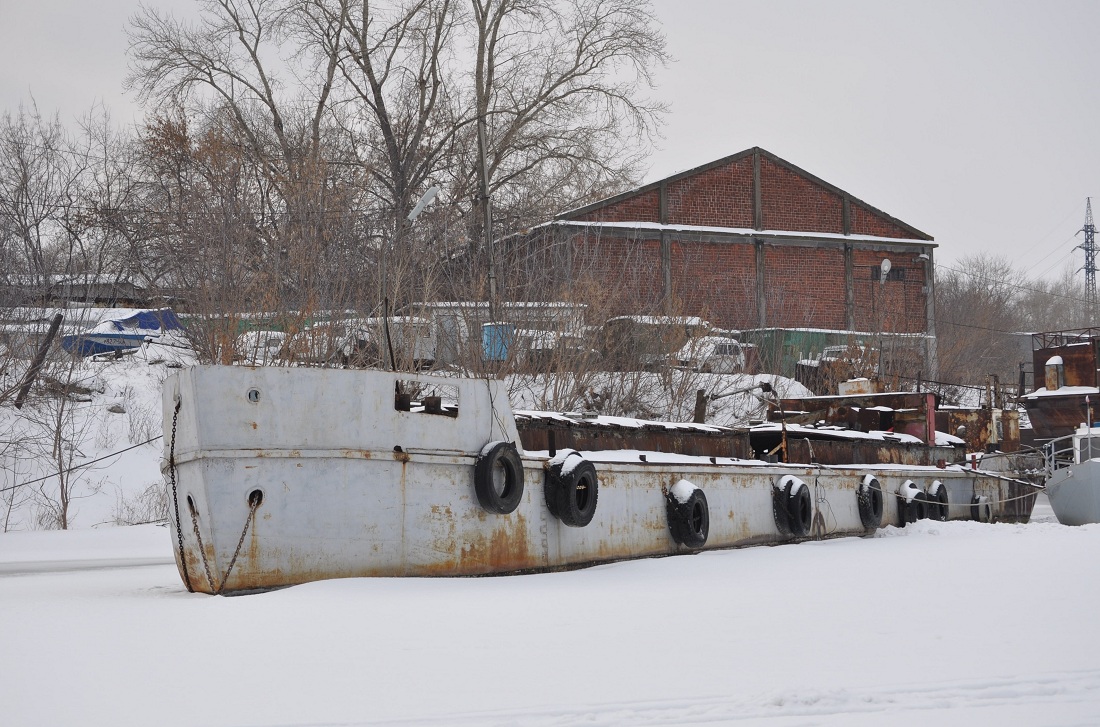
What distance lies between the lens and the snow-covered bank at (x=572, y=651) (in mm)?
4430

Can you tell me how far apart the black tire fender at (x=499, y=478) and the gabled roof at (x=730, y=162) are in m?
18.2

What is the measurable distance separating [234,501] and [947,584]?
5.41 m

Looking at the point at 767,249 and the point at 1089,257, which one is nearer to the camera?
the point at 767,249

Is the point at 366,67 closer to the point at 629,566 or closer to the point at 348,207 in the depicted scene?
the point at 348,207

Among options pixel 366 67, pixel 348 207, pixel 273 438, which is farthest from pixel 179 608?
pixel 366 67

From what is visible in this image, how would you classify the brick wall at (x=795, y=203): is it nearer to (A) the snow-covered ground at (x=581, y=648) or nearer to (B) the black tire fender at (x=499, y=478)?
(A) the snow-covered ground at (x=581, y=648)

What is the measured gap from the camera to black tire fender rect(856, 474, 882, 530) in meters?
14.3

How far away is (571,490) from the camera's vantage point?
29.9 feet

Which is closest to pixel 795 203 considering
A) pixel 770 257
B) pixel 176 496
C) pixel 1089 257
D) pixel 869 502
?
pixel 770 257

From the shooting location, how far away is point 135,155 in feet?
96.6

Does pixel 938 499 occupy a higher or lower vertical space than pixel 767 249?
lower

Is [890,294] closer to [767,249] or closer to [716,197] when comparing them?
[767,249]

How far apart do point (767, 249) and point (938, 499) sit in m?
14.4

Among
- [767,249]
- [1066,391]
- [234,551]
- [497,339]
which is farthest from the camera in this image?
[767,249]
